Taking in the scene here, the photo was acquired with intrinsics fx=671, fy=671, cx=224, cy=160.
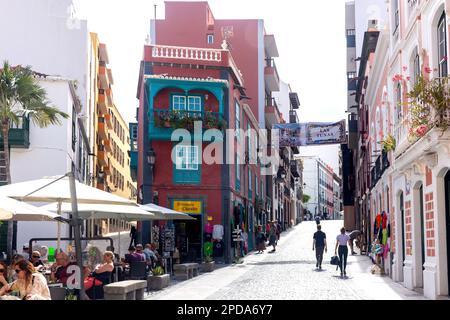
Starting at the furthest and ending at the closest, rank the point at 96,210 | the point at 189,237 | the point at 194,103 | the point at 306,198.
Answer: the point at 306,198, the point at 194,103, the point at 189,237, the point at 96,210

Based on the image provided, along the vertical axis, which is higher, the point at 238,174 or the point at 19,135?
the point at 19,135

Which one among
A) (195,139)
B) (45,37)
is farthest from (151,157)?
(45,37)

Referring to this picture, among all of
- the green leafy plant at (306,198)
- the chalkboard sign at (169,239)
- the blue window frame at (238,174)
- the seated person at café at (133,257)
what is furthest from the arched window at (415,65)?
the green leafy plant at (306,198)

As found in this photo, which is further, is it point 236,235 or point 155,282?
point 236,235

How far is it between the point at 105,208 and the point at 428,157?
6653 millimetres

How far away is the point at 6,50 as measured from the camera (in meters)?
34.5

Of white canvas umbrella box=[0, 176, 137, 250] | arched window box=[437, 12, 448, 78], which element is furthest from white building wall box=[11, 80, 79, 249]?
arched window box=[437, 12, 448, 78]

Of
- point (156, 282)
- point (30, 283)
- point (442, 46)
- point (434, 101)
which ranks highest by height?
point (442, 46)

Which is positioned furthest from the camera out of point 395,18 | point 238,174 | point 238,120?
point 238,174

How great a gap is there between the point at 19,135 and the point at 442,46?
58.7ft

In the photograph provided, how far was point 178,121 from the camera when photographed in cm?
2827

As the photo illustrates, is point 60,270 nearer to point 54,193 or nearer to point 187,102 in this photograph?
point 54,193

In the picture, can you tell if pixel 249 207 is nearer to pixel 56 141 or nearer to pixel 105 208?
pixel 56 141
